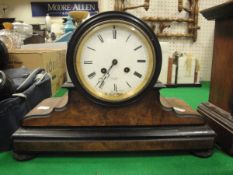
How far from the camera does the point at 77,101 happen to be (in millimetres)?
603

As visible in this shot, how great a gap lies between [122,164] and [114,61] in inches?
10.4

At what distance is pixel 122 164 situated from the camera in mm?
579

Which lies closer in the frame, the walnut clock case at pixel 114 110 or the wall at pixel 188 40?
the walnut clock case at pixel 114 110

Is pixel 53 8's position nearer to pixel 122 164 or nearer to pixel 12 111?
pixel 12 111

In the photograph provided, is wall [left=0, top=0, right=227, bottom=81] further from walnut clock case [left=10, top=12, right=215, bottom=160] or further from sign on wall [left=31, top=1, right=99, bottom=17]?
sign on wall [left=31, top=1, right=99, bottom=17]

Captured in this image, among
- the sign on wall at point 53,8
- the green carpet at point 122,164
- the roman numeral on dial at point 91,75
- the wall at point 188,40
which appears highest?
the sign on wall at point 53,8

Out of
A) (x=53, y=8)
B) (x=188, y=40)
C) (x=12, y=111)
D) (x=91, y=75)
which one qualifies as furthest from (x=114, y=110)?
(x=53, y=8)

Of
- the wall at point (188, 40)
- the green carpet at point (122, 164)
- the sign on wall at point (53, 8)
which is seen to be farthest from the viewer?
the sign on wall at point (53, 8)

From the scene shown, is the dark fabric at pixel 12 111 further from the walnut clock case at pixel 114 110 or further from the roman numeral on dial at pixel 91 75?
the roman numeral on dial at pixel 91 75

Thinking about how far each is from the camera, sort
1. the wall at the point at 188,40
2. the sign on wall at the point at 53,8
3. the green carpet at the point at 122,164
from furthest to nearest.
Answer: the sign on wall at the point at 53,8 → the wall at the point at 188,40 → the green carpet at the point at 122,164

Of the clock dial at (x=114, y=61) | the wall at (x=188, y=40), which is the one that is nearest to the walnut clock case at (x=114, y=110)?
the clock dial at (x=114, y=61)

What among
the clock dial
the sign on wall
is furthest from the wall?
the sign on wall

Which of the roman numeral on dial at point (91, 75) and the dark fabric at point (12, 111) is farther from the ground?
the roman numeral on dial at point (91, 75)

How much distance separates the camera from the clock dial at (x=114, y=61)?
58 centimetres
